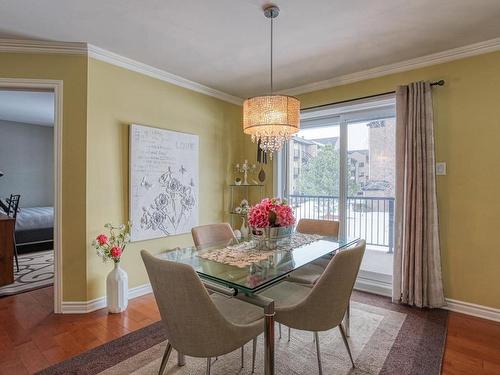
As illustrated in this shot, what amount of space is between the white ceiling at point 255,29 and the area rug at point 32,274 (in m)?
2.61

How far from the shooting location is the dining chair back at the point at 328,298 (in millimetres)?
1509

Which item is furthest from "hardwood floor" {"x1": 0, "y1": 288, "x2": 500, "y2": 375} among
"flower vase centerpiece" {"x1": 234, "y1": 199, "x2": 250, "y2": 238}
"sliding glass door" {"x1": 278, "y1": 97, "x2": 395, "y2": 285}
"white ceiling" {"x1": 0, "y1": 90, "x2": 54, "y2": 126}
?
"white ceiling" {"x1": 0, "y1": 90, "x2": 54, "y2": 126}

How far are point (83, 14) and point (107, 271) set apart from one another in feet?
7.36

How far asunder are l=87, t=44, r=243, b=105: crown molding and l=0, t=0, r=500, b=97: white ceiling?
3.7 inches

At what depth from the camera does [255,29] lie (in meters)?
2.28

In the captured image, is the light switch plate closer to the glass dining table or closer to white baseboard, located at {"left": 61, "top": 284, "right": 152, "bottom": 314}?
the glass dining table

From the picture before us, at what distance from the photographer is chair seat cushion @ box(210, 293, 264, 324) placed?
5.39 ft

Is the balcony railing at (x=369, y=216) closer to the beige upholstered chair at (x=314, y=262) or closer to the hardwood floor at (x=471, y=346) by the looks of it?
the beige upholstered chair at (x=314, y=262)

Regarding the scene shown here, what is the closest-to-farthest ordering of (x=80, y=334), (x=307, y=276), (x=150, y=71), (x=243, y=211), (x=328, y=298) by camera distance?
(x=328, y=298)
(x=80, y=334)
(x=307, y=276)
(x=150, y=71)
(x=243, y=211)

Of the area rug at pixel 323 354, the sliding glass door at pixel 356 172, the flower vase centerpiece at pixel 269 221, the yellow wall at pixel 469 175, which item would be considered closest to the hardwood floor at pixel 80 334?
the area rug at pixel 323 354

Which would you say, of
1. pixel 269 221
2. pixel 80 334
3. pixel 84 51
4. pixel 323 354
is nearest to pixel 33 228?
pixel 80 334

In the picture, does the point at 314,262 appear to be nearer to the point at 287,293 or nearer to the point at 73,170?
the point at 287,293

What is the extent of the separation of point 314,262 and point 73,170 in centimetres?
231

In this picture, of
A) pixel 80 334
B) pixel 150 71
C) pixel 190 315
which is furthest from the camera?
pixel 150 71
